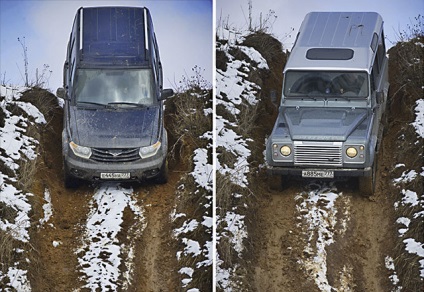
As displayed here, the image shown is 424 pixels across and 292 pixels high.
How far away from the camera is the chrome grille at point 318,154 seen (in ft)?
33.6

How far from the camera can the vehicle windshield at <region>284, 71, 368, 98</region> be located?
10633mm

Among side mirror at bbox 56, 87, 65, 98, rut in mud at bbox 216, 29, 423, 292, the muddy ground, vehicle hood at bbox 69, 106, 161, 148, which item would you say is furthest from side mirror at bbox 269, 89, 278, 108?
→ side mirror at bbox 56, 87, 65, 98

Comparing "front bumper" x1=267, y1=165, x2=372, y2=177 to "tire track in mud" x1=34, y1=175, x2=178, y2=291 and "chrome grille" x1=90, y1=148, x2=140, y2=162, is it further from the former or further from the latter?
"chrome grille" x1=90, y1=148, x2=140, y2=162

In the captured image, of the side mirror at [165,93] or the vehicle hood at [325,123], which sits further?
the side mirror at [165,93]

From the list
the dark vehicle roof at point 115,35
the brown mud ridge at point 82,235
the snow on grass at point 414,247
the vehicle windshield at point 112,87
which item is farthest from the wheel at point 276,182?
the dark vehicle roof at point 115,35

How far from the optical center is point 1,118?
1105 centimetres

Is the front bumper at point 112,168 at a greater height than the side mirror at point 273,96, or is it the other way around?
the side mirror at point 273,96

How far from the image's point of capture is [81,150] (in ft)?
34.7

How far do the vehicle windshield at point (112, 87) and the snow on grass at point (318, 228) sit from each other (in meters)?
1.52

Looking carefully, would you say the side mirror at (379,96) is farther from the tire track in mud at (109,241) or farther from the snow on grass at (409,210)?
the tire track in mud at (109,241)

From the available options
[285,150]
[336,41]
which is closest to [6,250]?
[285,150]

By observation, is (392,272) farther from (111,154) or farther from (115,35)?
(115,35)

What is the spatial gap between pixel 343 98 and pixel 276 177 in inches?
32.8

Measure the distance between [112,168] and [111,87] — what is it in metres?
0.71
